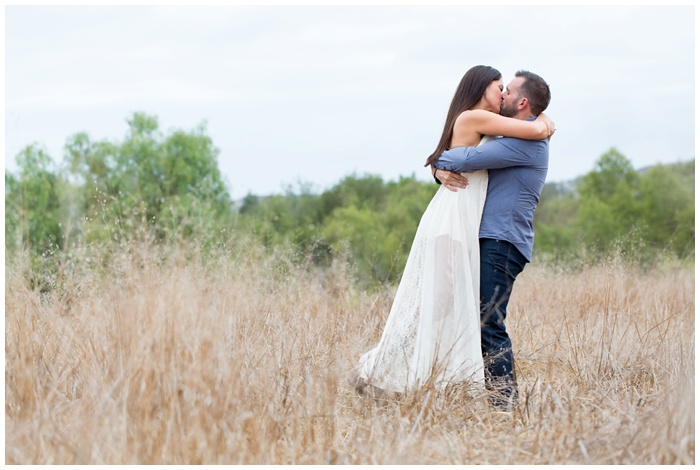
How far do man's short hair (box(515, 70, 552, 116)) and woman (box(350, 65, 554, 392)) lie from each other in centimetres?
9

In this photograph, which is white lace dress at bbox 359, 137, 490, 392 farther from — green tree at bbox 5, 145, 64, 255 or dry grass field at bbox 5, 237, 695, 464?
green tree at bbox 5, 145, 64, 255

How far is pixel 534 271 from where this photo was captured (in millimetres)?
8453

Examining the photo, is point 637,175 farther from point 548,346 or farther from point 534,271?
point 548,346

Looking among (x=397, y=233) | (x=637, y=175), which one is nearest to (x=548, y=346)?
(x=397, y=233)

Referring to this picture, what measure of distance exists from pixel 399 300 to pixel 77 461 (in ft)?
6.57

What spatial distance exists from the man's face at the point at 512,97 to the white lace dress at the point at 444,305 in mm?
228

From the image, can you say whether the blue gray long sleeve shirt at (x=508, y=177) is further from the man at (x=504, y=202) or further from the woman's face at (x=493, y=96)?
the woman's face at (x=493, y=96)

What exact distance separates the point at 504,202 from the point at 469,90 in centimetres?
64

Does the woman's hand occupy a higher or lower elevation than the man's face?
lower

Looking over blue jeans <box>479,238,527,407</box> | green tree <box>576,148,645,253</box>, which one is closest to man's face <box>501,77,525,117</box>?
blue jeans <box>479,238,527,407</box>

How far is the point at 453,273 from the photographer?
411 cm

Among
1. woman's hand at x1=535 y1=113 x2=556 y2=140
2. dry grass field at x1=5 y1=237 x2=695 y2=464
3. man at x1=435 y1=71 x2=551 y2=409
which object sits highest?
woman's hand at x1=535 y1=113 x2=556 y2=140

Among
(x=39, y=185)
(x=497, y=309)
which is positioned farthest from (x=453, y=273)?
(x=39, y=185)

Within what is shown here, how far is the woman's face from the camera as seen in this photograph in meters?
4.16
